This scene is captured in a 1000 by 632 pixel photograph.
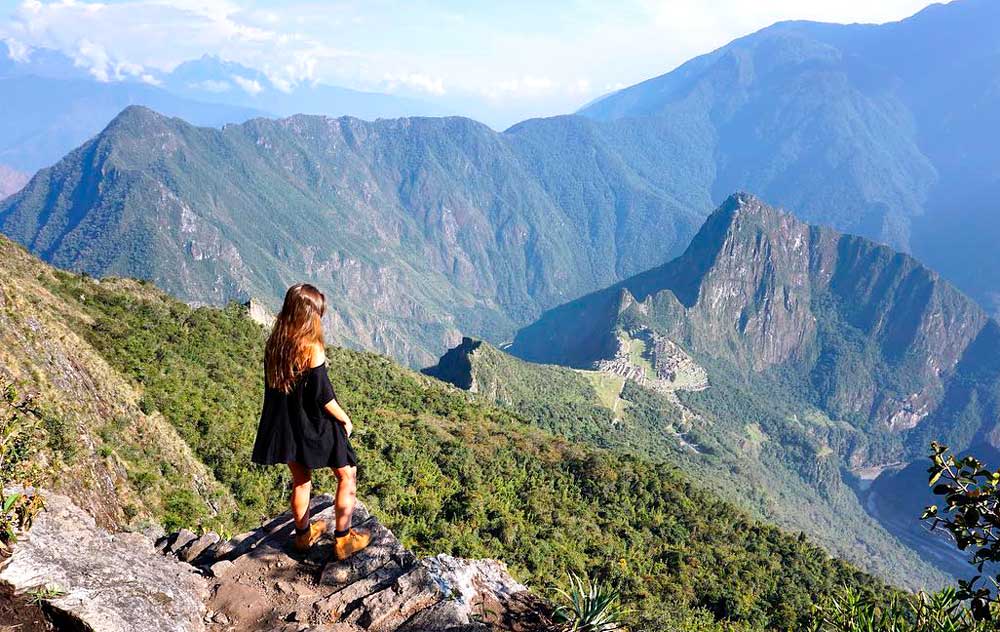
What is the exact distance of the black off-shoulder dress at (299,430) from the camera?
327 inches

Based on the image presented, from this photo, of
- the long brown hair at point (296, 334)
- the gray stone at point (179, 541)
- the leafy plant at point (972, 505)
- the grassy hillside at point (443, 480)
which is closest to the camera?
the leafy plant at point (972, 505)

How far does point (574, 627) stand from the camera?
25.2 feet

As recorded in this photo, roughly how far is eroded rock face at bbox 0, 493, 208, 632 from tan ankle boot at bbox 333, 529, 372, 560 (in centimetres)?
199

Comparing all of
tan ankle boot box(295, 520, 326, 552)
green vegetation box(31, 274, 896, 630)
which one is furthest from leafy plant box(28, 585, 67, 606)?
green vegetation box(31, 274, 896, 630)

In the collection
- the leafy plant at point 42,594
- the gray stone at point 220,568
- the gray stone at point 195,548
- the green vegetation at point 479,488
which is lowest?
the green vegetation at point 479,488

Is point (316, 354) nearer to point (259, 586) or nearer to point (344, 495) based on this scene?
point (344, 495)

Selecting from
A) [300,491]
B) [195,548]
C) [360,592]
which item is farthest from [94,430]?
[360,592]

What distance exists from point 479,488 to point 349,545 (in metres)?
27.7

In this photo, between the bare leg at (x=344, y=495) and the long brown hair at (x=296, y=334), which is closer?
the long brown hair at (x=296, y=334)

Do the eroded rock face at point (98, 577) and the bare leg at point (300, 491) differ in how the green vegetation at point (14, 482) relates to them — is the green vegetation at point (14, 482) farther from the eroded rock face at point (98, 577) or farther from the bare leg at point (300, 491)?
the bare leg at point (300, 491)

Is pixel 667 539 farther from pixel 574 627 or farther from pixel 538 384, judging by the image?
pixel 538 384

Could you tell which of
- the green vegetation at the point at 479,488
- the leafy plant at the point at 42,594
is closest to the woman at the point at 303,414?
the leafy plant at the point at 42,594

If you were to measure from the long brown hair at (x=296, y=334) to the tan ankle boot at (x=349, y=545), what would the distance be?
279 centimetres

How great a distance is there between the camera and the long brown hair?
7.88 metres
